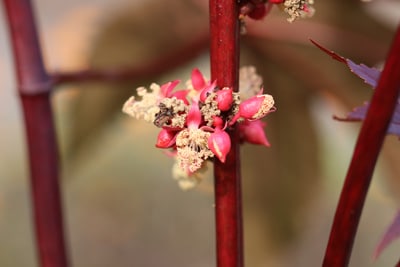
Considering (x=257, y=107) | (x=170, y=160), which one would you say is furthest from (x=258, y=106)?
(x=170, y=160)

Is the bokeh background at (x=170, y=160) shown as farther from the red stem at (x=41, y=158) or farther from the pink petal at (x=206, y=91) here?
the pink petal at (x=206, y=91)

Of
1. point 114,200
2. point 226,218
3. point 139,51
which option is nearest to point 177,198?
point 114,200

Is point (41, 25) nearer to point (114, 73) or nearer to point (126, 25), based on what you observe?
point (126, 25)

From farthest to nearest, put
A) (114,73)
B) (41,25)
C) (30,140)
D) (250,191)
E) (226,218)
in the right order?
(41,25), (250,191), (114,73), (30,140), (226,218)

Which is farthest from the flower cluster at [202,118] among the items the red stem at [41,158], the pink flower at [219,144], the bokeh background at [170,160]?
the bokeh background at [170,160]

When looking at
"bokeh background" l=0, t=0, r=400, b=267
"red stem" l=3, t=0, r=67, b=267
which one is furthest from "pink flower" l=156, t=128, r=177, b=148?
"bokeh background" l=0, t=0, r=400, b=267

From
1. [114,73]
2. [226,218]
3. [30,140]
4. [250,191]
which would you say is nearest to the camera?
[226,218]
